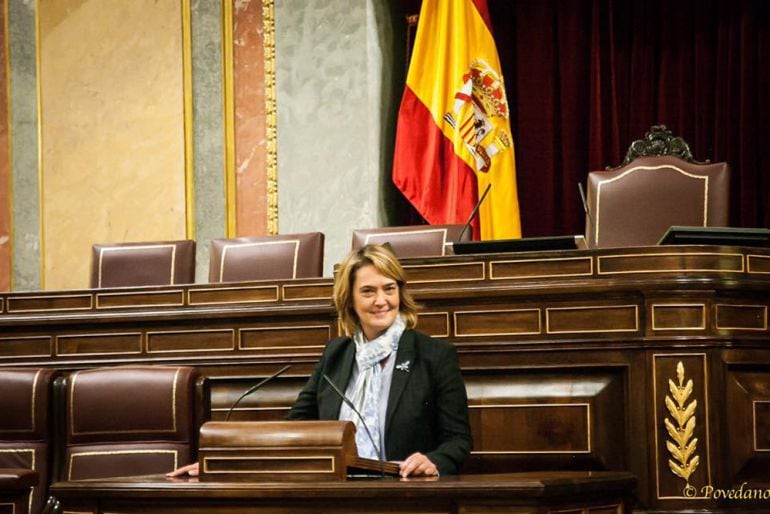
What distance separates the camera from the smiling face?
3.28 m

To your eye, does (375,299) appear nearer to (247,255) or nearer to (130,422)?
(130,422)

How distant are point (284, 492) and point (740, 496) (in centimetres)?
183

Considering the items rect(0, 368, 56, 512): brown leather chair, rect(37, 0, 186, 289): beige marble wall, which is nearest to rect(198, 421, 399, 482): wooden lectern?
rect(0, 368, 56, 512): brown leather chair

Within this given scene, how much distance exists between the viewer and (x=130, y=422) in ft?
11.5

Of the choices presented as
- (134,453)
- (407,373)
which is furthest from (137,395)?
(407,373)

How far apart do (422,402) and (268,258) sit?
2.15m

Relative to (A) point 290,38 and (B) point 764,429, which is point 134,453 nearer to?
(B) point 764,429

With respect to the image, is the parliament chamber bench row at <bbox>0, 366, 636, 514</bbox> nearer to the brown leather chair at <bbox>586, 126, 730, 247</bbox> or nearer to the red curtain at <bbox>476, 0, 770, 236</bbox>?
the brown leather chair at <bbox>586, 126, 730, 247</bbox>

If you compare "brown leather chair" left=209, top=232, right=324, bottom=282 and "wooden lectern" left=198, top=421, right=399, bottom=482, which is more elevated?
"brown leather chair" left=209, top=232, right=324, bottom=282

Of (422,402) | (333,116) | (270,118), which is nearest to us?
(422,402)

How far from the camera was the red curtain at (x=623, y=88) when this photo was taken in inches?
261

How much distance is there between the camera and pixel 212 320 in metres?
4.79

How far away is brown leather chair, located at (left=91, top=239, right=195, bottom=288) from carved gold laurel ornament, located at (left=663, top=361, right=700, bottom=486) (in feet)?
7.56

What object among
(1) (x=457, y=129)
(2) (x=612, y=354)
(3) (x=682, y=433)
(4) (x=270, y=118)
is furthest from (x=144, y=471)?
(4) (x=270, y=118)
